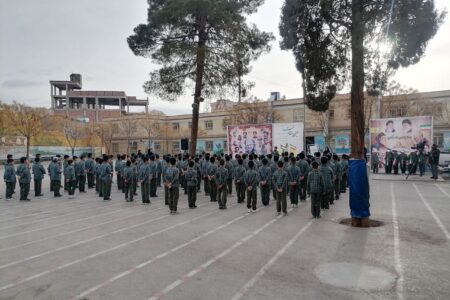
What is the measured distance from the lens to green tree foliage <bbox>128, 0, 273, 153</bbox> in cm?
2183

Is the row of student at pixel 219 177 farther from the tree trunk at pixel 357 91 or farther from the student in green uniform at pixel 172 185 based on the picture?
the tree trunk at pixel 357 91

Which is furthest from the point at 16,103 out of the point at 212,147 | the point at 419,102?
the point at 419,102

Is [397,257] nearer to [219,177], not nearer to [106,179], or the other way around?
[219,177]


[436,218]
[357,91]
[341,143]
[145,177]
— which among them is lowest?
[436,218]

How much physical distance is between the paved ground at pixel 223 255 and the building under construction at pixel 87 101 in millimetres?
72054

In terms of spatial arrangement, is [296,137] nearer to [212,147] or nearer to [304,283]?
[304,283]

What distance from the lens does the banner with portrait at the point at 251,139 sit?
2370cm

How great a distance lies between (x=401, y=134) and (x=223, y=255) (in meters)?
19.4

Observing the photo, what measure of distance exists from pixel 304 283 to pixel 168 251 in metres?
3.06

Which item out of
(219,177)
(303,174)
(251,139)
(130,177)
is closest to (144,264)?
(219,177)

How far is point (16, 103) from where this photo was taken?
44.5 metres

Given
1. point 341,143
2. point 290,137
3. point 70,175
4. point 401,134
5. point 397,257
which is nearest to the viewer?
point 397,257

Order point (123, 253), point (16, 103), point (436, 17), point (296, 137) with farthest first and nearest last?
1. point (16, 103)
2. point (296, 137)
3. point (436, 17)
4. point (123, 253)

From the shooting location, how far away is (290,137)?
894 inches
